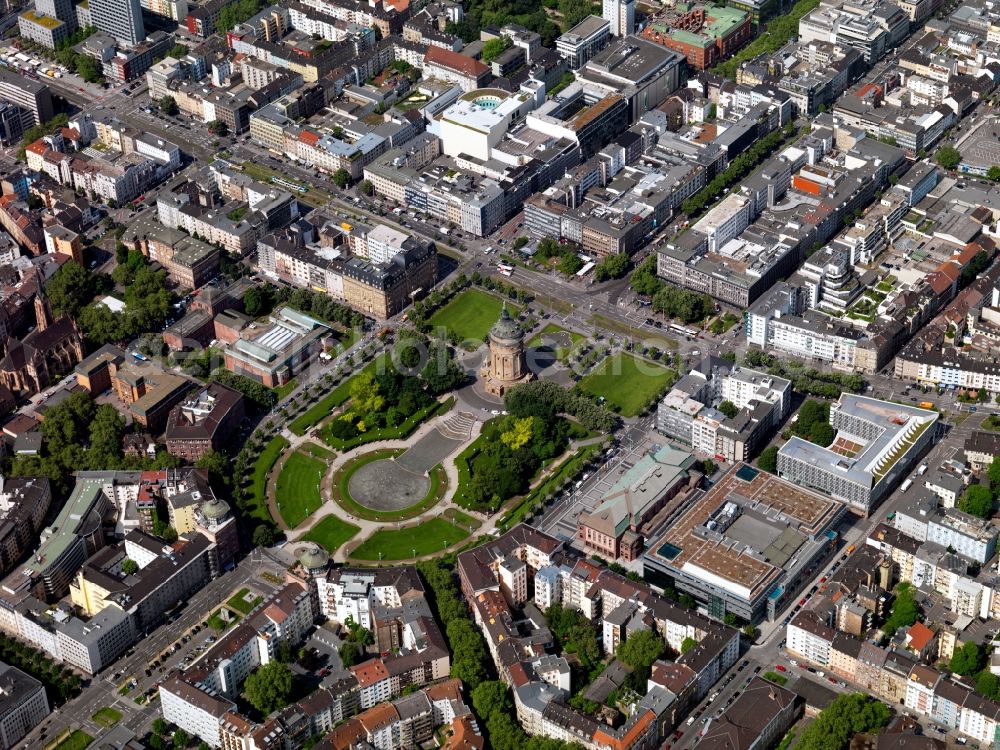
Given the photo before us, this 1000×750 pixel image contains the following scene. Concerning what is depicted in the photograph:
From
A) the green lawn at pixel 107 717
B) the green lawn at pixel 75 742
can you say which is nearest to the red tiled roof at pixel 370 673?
the green lawn at pixel 107 717

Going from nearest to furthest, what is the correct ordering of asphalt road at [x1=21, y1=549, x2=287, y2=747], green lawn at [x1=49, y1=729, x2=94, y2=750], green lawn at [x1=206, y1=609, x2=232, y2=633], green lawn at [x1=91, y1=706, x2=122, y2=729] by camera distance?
green lawn at [x1=49, y1=729, x2=94, y2=750] → asphalt road at [x1=21, y1=549, x2=287, y2=747] → green lawn at [x1=91, y1=706, x2=122, y2=729] → green lawn at [x1=206, y1=609, x2=232, y2=633]

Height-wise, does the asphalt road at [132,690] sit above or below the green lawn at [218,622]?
below

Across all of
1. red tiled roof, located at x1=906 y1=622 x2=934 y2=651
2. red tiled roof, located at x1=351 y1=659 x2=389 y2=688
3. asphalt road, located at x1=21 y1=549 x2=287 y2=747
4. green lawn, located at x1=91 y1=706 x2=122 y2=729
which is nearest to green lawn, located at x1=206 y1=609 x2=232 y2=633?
asphalt road, located at x1=21 y1=549 x2=287 y2=747

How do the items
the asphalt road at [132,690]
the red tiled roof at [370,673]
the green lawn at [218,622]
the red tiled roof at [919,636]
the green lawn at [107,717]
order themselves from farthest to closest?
the green lawn at [218,622], the red tiled roof at [919,636], the green lawn at [107,717], the asphalt road at [132,690], the red tiled roof at [370,673]

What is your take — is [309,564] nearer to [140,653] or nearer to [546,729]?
[140,653]

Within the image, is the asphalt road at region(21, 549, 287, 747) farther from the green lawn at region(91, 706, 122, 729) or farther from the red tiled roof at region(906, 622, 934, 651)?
the red tiled roof at region(906, 622, 934, 651)

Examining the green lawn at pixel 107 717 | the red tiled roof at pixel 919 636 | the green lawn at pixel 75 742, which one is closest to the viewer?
the green lawn at pixel 75 742

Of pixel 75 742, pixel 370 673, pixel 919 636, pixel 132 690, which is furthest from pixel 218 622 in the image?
pixel 919 636

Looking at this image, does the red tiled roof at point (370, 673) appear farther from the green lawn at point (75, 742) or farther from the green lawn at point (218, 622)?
the green lawn at point (75, 742)

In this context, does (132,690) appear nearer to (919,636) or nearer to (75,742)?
(75,742)
